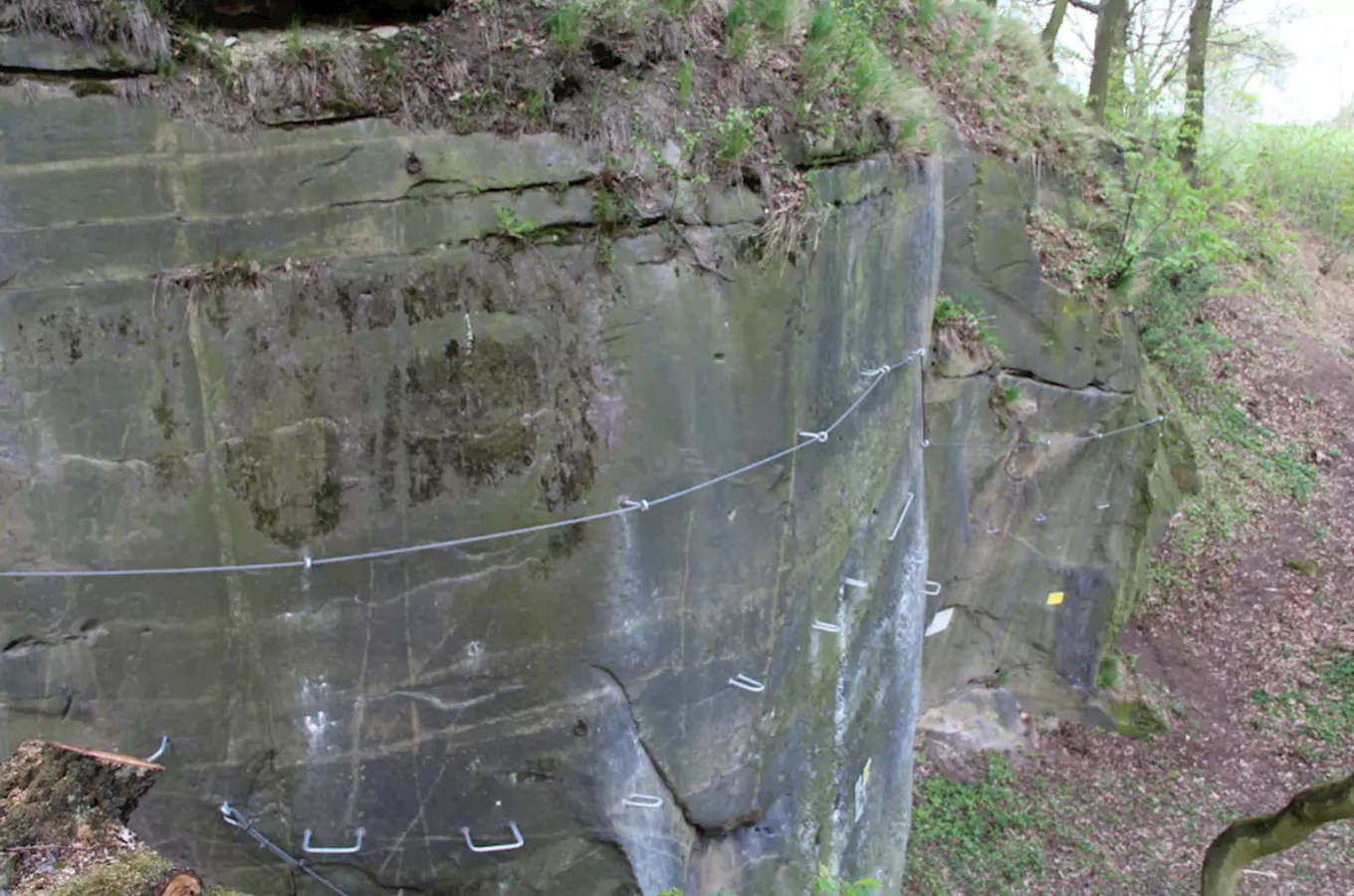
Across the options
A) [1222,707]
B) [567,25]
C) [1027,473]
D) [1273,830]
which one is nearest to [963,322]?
[1027,473]

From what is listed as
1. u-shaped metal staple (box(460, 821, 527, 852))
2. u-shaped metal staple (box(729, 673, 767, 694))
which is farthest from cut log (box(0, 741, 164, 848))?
u-shaped metal staple (box(729, 673, 767, 694))

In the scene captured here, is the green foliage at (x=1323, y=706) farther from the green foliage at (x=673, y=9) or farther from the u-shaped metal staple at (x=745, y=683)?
the green foliage at (x=673, y=9)

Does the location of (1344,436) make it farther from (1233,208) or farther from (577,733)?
(577,733)

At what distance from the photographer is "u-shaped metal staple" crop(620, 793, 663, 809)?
5.00 metres

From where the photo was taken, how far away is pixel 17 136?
3.97 m

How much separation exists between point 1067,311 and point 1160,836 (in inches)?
233

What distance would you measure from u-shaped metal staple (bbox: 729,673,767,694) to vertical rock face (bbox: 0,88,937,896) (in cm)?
3

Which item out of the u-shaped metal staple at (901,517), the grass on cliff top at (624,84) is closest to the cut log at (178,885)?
the grass on cliff top at (624,84)

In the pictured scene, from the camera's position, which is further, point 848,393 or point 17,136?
point 848,393

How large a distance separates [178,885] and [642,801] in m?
3.10

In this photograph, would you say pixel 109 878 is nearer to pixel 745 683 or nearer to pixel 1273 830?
pixel 745 683

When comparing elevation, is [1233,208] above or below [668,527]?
above

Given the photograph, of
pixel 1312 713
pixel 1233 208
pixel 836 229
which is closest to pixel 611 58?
pixel 836 229

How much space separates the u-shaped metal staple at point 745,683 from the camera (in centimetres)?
530
